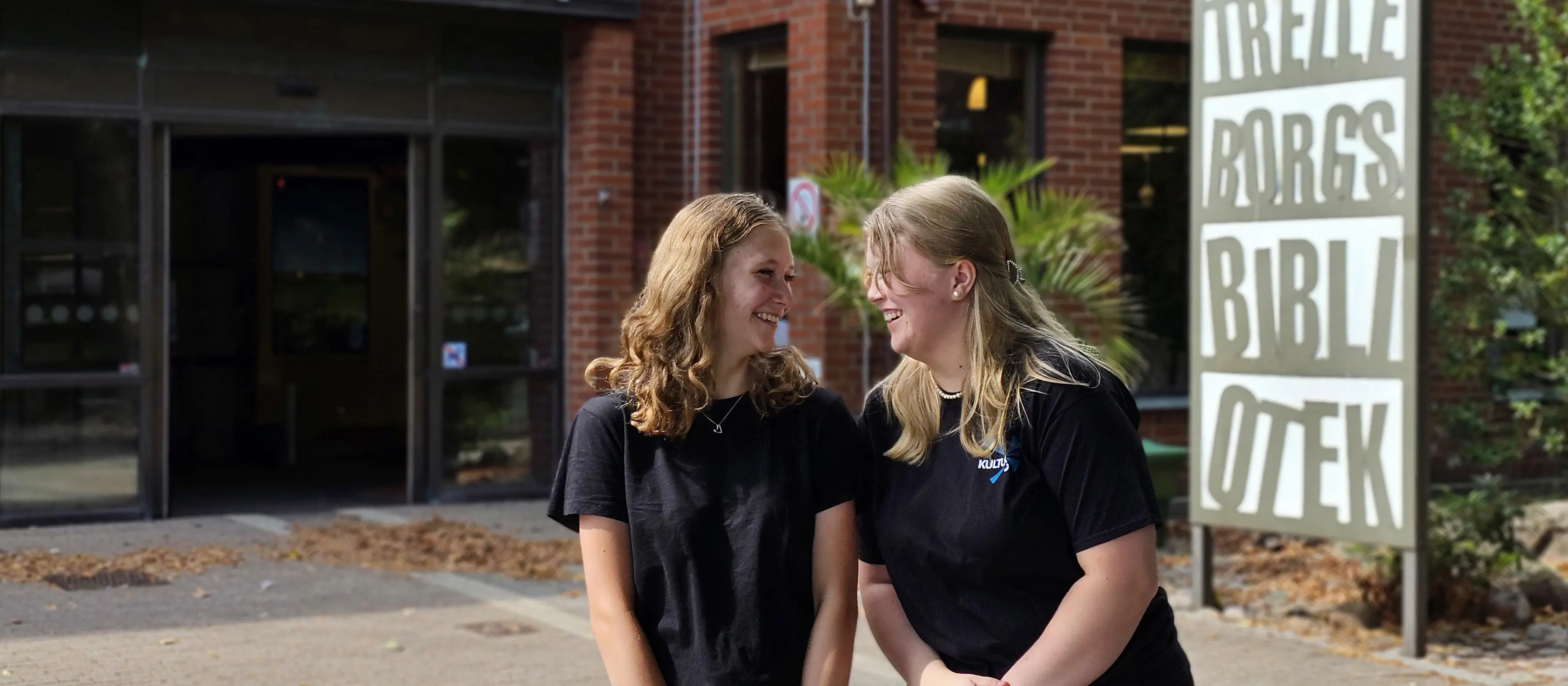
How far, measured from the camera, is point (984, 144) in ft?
39.1

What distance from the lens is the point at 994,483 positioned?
9.00 ft

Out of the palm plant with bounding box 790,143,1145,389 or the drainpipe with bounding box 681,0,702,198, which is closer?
the palm plant with bounding box 790,143,1145,389

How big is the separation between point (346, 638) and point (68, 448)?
3.96 meters

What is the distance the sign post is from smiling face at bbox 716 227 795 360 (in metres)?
4.92

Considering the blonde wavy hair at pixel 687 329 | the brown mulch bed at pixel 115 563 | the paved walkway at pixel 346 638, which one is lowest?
the paved walkway at pixel 346 638

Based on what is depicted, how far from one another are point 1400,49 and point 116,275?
25.0 ft

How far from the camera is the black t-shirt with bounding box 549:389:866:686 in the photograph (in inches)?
113

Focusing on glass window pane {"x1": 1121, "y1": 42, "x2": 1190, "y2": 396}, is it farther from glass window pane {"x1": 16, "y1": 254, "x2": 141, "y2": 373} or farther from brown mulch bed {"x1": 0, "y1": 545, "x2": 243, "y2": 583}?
glass window pane {"x1": 16, "y1": 254, "x2": 141, "y2": 373}

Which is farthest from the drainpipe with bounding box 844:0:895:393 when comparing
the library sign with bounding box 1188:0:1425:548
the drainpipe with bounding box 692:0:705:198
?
the library sign with bounding box 1188:0:1425:548

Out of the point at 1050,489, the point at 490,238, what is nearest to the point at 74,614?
Answer: the point at 490,238

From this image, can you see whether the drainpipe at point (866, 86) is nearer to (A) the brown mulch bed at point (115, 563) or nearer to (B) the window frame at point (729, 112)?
(B) the window frame at point (729, 112)

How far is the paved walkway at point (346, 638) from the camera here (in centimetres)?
672

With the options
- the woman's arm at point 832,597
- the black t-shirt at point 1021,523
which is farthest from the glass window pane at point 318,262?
the black t-shirt at point 1021,523

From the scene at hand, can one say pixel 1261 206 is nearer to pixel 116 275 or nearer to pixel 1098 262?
pixel 1098 262
